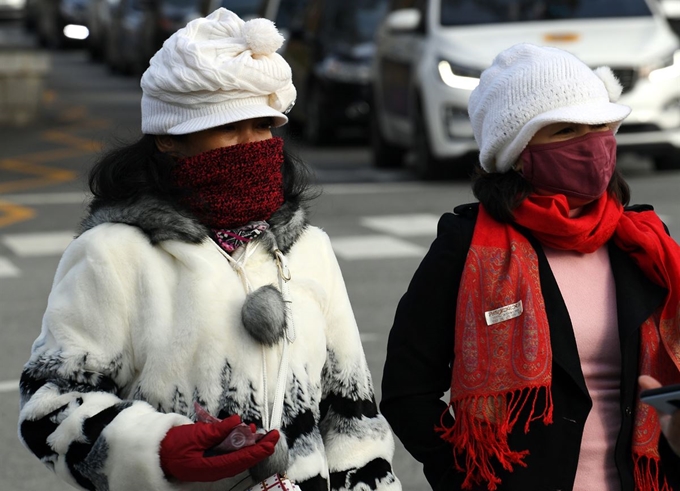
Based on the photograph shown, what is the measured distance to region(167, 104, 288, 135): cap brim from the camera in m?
2.96

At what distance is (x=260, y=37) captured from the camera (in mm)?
2984

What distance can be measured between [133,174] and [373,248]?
7.72 metres

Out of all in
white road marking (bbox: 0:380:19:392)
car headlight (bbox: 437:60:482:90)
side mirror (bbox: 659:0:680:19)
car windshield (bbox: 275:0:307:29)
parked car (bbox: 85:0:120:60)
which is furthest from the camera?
parked car (bbox: 85:0:120:60)

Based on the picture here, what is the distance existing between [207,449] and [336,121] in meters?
14.8

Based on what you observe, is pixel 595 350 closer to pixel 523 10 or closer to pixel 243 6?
pixel 523 10

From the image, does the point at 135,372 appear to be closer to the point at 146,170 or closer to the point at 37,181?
the point at 146,170

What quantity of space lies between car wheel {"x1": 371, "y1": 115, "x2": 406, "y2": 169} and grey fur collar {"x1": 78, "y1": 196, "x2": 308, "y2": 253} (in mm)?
12277

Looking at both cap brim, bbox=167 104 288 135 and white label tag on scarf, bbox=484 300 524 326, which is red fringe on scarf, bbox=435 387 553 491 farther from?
cap brim, bbox=167 104 288 135

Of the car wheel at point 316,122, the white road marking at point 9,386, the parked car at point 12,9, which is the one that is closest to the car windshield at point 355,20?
the car wheel at point 316,122

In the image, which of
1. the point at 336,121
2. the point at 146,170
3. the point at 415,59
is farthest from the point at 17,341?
the point at 336,121

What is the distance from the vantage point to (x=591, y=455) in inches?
118

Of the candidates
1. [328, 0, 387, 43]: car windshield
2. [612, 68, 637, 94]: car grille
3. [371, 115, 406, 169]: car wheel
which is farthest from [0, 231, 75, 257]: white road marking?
[328, 0, 387, 43]: car windshield

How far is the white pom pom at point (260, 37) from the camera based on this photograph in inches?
117

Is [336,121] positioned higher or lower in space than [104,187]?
lower
